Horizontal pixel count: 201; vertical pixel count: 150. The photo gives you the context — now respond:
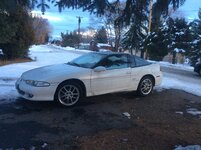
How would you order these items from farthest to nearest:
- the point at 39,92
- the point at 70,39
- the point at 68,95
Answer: the point at 70,39 < the point at 68,95 < the point at 39,92

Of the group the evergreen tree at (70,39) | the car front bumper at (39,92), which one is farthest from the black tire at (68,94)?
the evergreen tree at (70,39)

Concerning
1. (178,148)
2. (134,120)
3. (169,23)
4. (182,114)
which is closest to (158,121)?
(134,120)

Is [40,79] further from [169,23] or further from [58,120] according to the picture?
[169,23]

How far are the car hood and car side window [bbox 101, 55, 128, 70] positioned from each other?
0.71 meters

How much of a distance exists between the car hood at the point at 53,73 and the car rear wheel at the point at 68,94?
240 mm

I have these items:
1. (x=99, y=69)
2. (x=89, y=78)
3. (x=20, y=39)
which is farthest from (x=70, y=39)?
(x=89, y=78)

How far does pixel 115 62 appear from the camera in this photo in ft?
31.0

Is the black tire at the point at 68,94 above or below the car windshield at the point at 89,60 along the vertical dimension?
below

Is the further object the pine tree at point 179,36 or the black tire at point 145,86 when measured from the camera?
the pine tree at point 179,36

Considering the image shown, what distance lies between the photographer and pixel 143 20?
787 cm

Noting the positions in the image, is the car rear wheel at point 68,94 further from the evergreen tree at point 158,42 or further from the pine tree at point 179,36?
the evergreen tree at point 158,42

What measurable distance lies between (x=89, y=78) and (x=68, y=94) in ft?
→ 2.29

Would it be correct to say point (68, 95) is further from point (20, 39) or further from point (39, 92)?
point (20, 39)

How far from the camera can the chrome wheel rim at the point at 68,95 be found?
8289 mm
